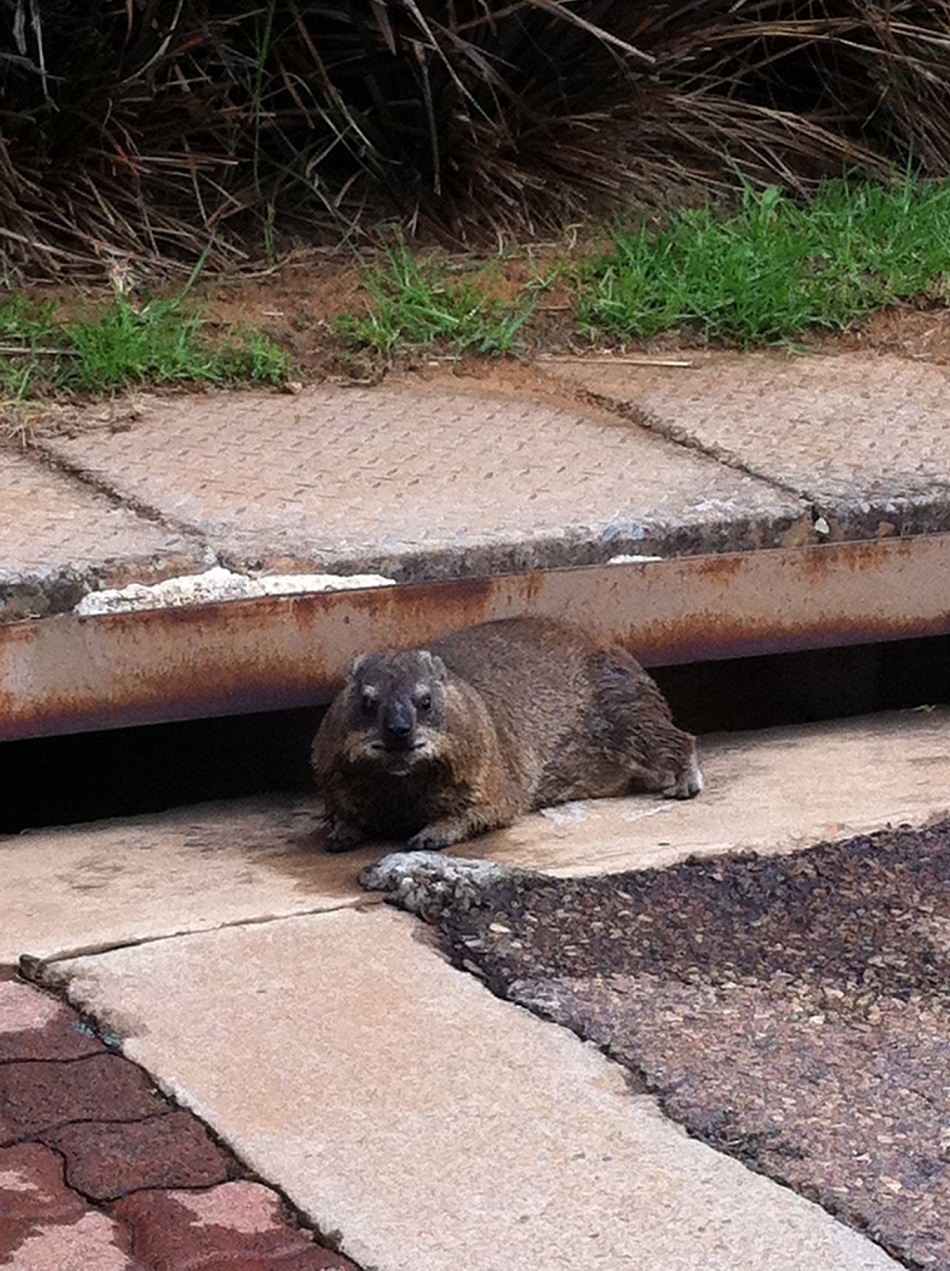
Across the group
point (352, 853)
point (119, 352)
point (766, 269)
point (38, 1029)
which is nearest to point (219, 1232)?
point (38, 1029)

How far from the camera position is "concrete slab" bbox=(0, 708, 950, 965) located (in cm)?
401

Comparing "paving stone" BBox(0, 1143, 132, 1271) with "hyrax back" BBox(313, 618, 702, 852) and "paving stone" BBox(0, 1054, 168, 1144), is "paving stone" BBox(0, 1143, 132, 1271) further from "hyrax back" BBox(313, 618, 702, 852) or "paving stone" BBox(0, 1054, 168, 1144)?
"hyrax back" BBox(313, 618, 702, 852)

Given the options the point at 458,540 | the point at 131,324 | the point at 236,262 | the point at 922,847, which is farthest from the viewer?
the point at 236,262

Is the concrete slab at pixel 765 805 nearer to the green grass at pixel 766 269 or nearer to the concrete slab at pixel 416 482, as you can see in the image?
the concrete slab at pixel 416 482

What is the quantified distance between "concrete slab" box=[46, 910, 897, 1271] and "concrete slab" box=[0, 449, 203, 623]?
94 cm

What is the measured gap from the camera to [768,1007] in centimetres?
359

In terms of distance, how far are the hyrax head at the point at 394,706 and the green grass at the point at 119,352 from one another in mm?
1357

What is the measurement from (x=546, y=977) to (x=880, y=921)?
2.23 feet

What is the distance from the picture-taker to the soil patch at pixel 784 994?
Result: 3.06m

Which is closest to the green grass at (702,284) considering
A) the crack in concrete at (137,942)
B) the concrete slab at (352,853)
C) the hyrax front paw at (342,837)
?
the concrete slab at (352,853)

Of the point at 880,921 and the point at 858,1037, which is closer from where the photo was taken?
the point at 858,1037

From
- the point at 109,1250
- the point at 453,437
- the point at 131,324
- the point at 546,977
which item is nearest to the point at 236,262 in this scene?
the point at 131,324

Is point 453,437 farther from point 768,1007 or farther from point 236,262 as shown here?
point 768,1007

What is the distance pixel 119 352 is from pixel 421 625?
1.30 meters
